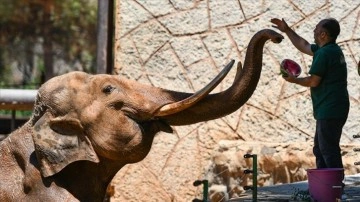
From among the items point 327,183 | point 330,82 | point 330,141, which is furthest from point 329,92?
point 327,183

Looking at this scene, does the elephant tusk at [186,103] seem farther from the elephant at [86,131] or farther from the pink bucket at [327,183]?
the pink bucket at [327,183]

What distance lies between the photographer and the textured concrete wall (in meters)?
12.2

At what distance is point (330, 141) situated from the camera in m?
9.18

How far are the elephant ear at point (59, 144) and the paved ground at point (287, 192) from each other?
6.31 feet

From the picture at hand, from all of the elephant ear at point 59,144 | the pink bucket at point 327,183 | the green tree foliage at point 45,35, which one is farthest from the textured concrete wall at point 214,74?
the green tree foliage at point 45,35

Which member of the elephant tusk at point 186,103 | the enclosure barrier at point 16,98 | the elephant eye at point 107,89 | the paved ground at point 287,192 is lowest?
the paved ground at point 287,192

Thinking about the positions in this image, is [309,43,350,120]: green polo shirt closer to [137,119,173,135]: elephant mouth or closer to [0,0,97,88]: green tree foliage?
[137,119,173,135]: elephant mouth

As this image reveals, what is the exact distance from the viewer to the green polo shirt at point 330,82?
9.14m

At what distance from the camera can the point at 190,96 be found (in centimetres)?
675

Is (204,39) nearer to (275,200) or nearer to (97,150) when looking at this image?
(275,200)

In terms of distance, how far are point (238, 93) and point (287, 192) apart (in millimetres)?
2798

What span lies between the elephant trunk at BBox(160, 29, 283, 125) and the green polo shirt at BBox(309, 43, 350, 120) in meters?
2.48

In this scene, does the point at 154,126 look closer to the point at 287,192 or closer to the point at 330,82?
the point at 330,82

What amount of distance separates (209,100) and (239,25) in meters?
5.88
